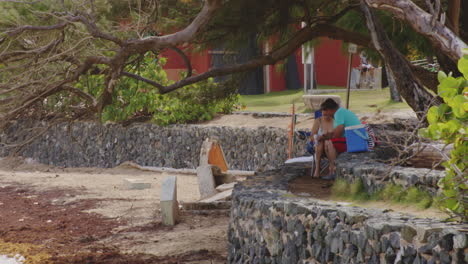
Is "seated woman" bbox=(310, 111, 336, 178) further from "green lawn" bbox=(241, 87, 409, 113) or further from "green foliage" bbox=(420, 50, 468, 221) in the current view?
"green lawn" bbox=(241, 87, 409, 113)

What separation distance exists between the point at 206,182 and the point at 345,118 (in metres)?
4.44

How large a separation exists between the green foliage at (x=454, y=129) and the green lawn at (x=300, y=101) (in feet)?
50.4

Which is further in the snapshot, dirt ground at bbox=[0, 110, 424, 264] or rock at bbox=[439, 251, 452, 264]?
dirt ground at bbox=[0, 110, 424, 264]

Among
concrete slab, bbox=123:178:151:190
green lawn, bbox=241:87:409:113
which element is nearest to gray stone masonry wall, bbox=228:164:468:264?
concrete slab, bbox=123:178:151:190

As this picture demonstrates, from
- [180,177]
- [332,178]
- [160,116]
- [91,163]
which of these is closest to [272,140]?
[180,177]

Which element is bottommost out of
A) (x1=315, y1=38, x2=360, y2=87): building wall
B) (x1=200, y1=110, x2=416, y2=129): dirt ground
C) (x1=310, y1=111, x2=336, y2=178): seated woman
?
(x1=310, y1=111, x2=336, y2=178): seated woman

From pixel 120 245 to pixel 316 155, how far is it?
321 cm

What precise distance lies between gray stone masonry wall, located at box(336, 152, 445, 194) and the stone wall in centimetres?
794

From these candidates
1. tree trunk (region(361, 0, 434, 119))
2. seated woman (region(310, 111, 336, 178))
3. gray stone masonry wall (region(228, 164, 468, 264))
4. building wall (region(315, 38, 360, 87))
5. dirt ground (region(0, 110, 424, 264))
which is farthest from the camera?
building wall (region(315, 38, 360, 87))

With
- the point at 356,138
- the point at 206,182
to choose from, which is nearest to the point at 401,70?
the point at 356,138

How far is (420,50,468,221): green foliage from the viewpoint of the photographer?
5328mm

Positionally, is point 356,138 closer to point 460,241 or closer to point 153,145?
point 460,241

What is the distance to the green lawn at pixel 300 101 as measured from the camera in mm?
21920

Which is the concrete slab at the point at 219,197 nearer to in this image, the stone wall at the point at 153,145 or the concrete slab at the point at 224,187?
the concrete slab at the point at 224,187
